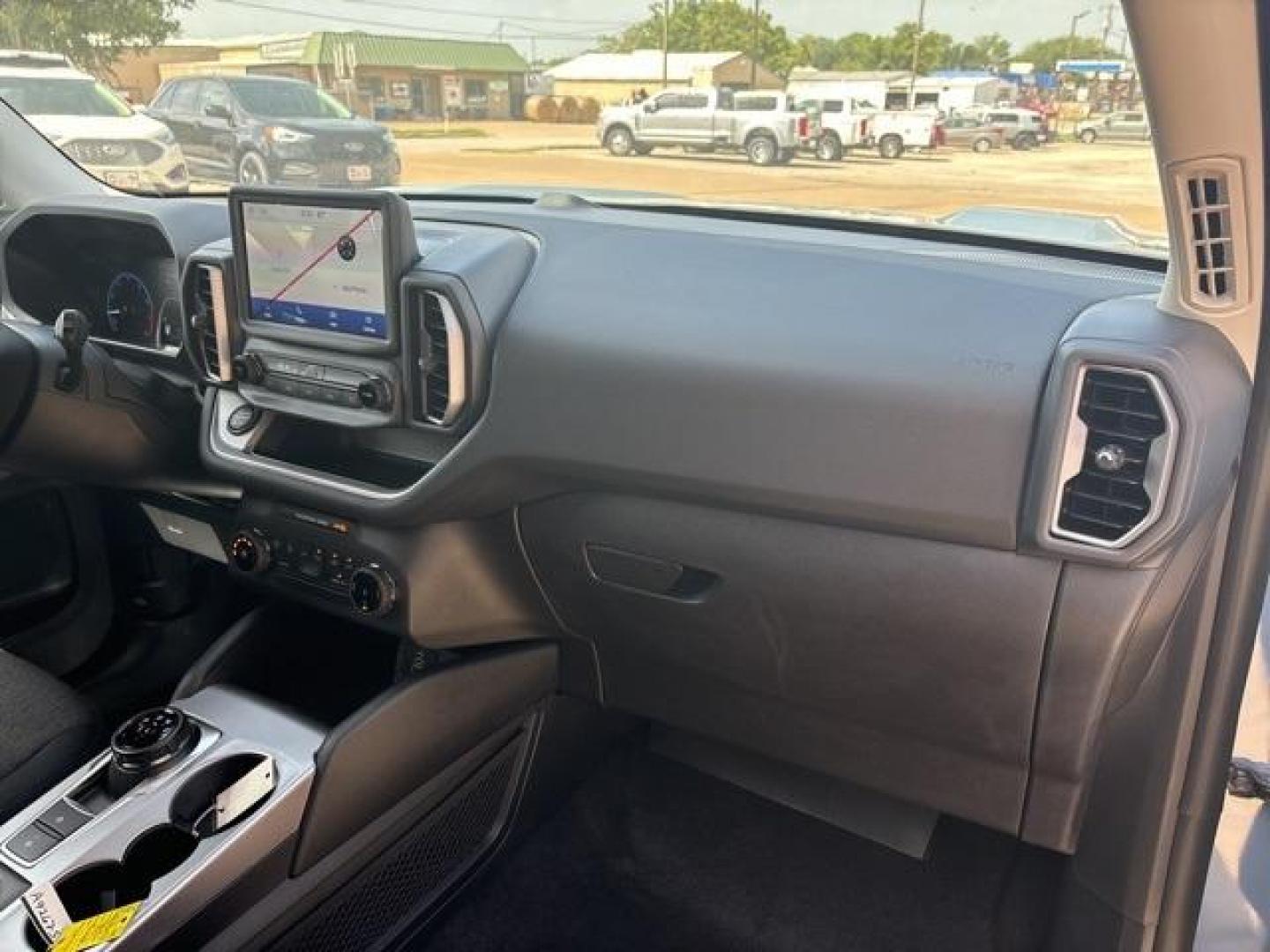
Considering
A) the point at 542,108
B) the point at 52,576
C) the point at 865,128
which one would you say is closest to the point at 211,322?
the point at 542,108

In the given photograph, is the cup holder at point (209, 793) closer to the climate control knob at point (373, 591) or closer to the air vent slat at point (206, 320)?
the climate control knob at point (373, 591)

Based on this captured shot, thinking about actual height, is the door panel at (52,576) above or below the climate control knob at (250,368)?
below

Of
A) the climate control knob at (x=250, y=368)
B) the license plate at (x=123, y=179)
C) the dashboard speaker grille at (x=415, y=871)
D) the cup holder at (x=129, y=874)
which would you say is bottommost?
the dashboard speaker grille at (x=415, y=871)

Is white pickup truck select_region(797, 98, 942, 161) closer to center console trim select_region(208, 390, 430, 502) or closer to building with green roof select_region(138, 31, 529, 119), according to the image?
building with green roof select_region(138, 31, 529, 119)

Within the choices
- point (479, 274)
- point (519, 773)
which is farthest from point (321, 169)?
point (519, 773)

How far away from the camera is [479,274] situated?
1474mm

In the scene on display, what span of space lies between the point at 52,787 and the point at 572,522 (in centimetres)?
86

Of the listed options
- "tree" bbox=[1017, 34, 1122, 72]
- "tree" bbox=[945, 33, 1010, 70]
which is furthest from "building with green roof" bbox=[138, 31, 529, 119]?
"tree" bbox=[1017, 34, 1122, 72]

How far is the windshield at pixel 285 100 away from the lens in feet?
6.84

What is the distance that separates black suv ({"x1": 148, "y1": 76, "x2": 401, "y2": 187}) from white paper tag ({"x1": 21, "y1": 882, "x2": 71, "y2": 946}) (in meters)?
1.23

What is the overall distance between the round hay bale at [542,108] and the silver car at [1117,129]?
87cm

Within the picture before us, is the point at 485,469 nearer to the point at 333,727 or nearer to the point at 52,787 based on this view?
the point at 333,727

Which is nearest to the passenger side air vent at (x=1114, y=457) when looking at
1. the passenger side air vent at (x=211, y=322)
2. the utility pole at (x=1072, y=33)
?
the utility pole at (x=1072, y=33)

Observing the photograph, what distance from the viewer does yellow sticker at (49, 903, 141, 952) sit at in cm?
126
